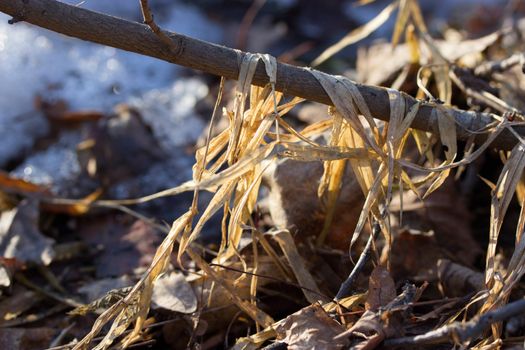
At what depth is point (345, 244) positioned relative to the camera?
1.65 meters

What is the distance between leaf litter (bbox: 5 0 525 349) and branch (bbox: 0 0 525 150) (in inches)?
1.0

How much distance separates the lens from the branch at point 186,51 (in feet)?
3.65

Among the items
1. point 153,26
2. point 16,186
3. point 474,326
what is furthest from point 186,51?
point 16,186

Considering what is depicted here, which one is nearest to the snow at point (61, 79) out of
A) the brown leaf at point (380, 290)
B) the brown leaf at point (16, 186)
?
the brown leaf at point (16, 186)

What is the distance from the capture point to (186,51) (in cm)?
122

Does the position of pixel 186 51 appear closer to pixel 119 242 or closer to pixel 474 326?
pixel 474 326

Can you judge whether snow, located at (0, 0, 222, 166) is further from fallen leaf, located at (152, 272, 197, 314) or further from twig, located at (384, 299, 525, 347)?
twig, located at (384, 299, 525, 347)

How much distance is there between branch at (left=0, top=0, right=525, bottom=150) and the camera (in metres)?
1.11

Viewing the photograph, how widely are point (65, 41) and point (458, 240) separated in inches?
92.0

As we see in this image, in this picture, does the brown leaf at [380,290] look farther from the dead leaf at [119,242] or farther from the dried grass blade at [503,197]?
the dead leaf at [119,242]

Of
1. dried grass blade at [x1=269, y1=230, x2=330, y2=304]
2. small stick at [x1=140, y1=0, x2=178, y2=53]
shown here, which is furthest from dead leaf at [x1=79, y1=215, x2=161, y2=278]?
small stick at [x1=140, y1=0, x2=178, y2=53]

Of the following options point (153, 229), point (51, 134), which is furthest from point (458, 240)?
point (51, 134)

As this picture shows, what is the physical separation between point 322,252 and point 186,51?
668 millimetres

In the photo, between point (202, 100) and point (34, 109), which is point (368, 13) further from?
point (34, 109)
